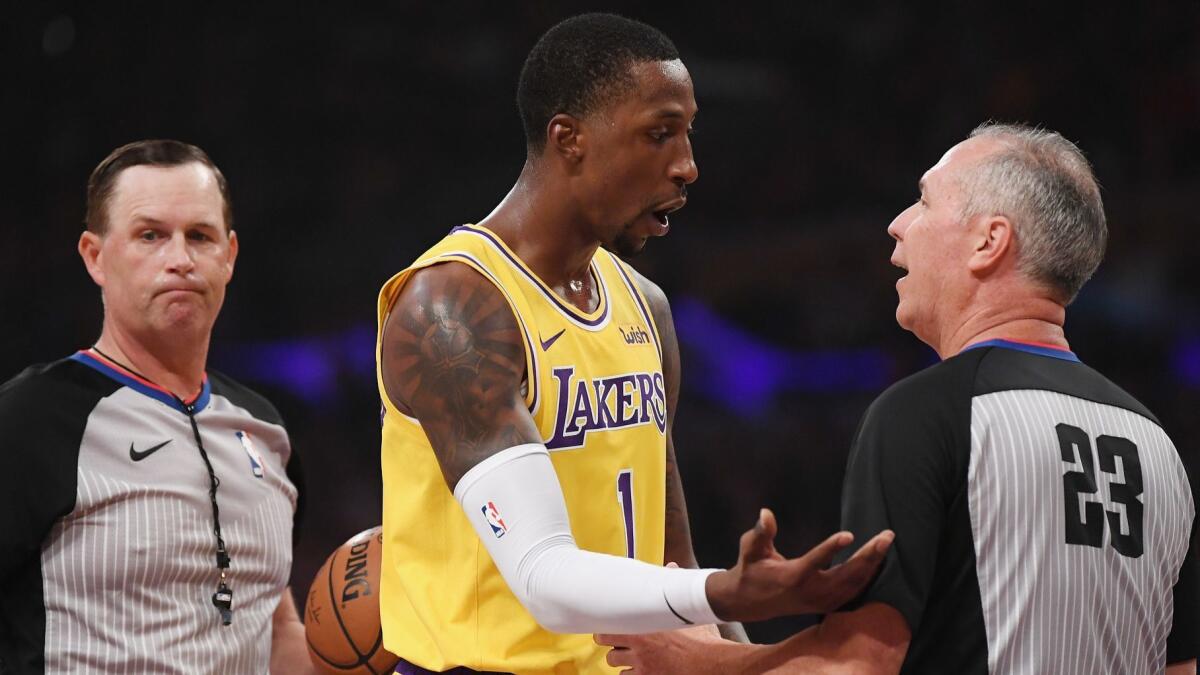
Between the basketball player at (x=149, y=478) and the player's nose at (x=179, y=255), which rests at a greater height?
the player's nose at (x=179, y=255)

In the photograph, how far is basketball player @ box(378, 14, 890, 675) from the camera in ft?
6.47

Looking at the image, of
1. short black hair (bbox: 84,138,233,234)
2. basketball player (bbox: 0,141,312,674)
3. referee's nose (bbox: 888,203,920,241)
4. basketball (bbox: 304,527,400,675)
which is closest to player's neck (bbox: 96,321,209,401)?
basketball player (bbox: 0,141,312,674)

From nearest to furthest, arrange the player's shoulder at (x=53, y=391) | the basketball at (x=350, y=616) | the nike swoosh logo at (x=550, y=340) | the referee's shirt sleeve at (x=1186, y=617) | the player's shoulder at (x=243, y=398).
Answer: the referee's shirt sleeve at (x=1186, y=617) < the nike swoosh logo at (x=550, y=340) < the player's shoulder at (x=53, y=391) < the basketball at (x=350, y=616) < the player's shoulder at (x=243, y=398)

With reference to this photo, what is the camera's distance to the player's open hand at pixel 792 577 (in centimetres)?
171

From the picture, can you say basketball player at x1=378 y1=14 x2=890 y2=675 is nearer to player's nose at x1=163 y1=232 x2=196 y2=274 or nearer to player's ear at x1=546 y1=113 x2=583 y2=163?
player's ear at x1=546 y1=113 x2=583 y2=163

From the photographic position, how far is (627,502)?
230 cm

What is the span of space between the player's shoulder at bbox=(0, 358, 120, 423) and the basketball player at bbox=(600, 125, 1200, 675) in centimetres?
147

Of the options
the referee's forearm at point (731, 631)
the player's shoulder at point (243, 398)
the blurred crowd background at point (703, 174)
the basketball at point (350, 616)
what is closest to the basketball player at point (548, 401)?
the referee's forearm at point (731, 631)

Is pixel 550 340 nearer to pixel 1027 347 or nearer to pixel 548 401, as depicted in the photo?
pixel 548 401

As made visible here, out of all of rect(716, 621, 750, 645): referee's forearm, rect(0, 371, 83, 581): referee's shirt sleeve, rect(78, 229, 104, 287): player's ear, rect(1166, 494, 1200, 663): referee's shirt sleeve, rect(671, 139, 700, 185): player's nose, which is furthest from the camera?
rect(78, 229, 104, 287): player's ear

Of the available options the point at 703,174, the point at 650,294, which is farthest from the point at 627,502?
the point at 703,174

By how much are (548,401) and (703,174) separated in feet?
13.5

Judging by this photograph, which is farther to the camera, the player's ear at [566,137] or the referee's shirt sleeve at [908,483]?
the player's ear at [566,137]

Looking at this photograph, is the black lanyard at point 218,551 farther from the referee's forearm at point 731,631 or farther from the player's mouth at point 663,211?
the player's mouth at point 663,211
